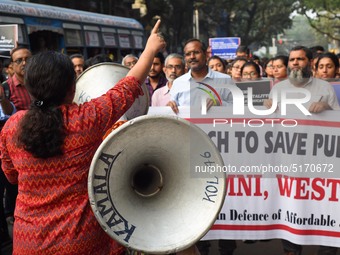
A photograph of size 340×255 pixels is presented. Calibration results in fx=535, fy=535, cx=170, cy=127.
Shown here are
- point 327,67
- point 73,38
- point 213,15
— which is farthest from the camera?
point 213,15

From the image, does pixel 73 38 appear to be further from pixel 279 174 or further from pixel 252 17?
pixel 252 17

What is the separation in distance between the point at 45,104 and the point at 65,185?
340 millimetres

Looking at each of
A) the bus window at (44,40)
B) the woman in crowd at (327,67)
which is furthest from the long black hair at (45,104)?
the bus window at (44,40)

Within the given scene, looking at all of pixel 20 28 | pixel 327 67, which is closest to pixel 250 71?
pixel 327 67

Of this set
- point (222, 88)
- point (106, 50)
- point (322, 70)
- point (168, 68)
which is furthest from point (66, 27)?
point (222, 88)

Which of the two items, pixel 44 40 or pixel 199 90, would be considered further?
pixel 44 40

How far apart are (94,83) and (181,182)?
96 centimetres

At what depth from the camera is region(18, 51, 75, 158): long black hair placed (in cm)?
212

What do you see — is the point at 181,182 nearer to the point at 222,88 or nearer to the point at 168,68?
the point at 222,88

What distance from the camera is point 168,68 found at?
572 centimetres

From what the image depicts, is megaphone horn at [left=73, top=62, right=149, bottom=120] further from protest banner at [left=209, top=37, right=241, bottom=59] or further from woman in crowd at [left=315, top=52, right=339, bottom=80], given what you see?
protest banner at [left=209, top=37, right=241, bottom=59]

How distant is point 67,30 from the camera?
556 inches

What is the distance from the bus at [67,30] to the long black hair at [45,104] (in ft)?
32.3

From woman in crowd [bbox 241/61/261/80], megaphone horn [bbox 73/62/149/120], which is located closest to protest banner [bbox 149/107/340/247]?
megaphone horn [bbox 73/62/149/120]
